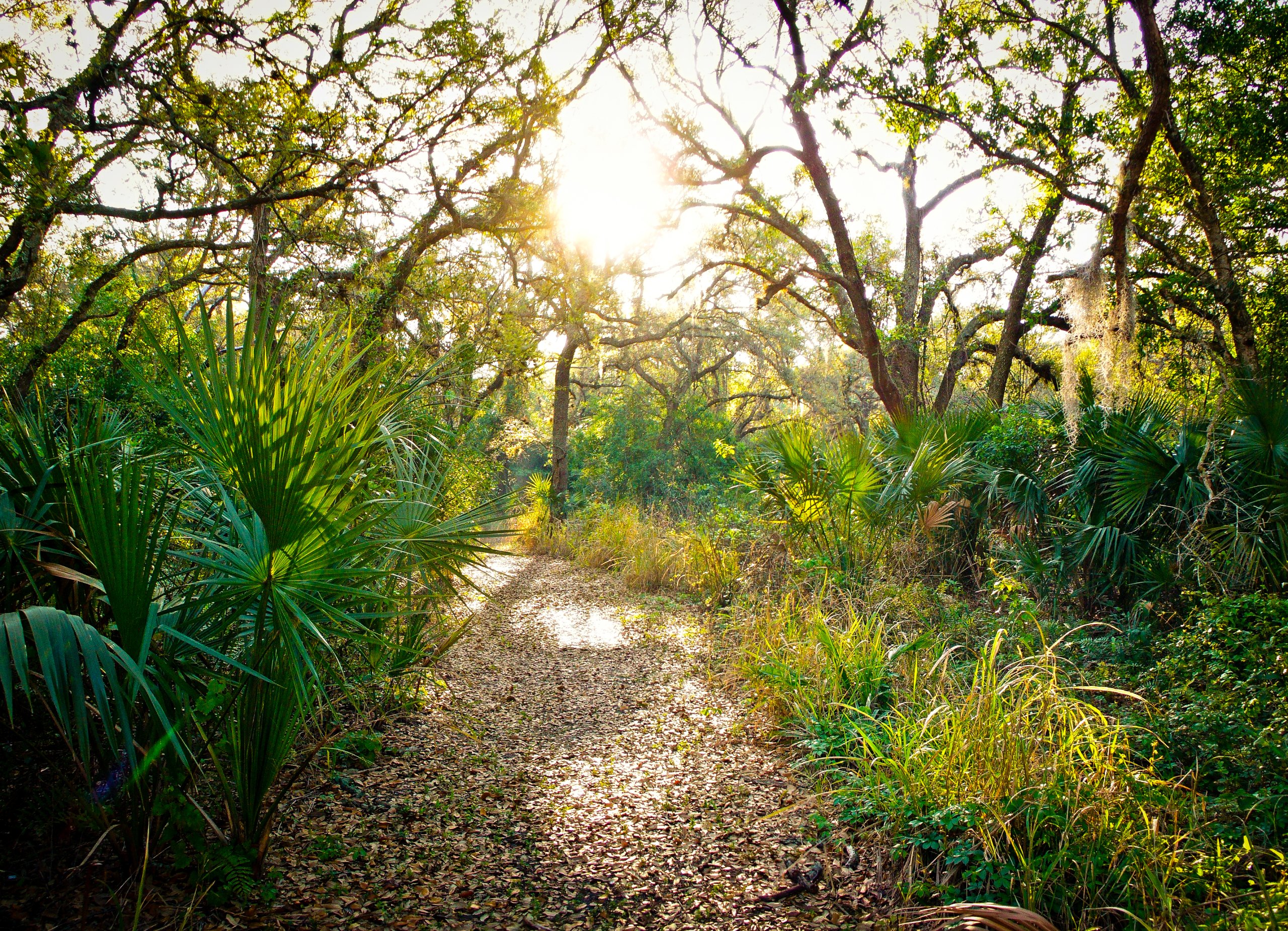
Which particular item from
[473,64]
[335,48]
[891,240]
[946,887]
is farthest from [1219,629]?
[891,240]

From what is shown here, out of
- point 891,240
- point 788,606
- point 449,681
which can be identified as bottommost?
point 449,681

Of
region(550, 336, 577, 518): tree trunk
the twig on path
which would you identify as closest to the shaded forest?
the twig on path

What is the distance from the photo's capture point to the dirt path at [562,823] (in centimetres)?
240

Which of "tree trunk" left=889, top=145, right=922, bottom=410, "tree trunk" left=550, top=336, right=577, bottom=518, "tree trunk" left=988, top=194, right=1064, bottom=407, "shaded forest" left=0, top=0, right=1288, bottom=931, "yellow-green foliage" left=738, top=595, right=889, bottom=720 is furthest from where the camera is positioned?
"tree trunk" left=550, top=336, right=577, bottom=518

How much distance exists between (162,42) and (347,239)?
71.6 inches

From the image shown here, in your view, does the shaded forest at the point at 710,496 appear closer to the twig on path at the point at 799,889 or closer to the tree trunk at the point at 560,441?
the twig on path at the point at 799,889

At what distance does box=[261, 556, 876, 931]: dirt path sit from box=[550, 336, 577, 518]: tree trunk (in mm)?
9025

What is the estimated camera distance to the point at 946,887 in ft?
7.55

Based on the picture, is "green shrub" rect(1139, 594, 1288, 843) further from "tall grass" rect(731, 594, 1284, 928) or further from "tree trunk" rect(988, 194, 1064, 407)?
"tree trunk" rect(988, 194, 1064, 407)

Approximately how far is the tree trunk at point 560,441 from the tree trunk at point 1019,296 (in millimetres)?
7912

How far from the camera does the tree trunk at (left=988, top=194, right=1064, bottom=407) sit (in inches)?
322

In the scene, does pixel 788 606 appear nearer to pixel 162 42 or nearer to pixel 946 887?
pixel 946 887

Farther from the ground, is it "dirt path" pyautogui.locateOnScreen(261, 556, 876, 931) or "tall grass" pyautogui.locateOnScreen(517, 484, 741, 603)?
"tall grass" pyautogui.locateOnScreen(517, 484, 741, 603)

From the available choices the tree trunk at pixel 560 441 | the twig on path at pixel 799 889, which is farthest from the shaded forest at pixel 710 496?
the tree trunk at pixel 560 441
